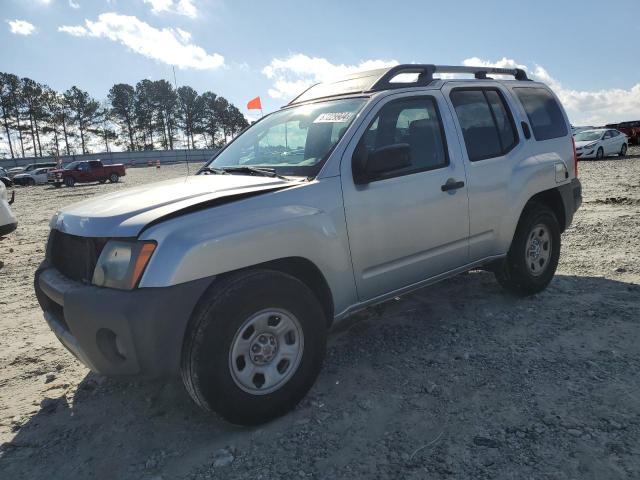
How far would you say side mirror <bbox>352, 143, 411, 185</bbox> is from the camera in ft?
9.49

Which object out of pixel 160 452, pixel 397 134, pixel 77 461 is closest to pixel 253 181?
pixel 397 134

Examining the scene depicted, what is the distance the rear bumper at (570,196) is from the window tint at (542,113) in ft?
1.63

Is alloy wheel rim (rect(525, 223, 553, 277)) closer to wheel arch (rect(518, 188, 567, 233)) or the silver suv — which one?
the silver suv

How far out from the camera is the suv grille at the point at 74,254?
8.32ft

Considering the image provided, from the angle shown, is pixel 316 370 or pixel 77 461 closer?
pixel 77 461

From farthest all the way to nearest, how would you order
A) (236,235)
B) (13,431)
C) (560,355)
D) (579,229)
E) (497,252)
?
(579,229)
(497,252)
(560,355)
(13,431)
(236,235)

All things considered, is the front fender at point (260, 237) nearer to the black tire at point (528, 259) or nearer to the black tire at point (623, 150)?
the black tire at point (528, 259)

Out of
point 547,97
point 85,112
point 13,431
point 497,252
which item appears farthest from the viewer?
point 85,112

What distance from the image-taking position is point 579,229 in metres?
7.09

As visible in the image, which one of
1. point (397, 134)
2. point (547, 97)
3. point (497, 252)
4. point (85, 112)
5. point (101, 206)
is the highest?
point (85, 112)

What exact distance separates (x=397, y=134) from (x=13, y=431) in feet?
10.1

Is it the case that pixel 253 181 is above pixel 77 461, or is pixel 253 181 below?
above

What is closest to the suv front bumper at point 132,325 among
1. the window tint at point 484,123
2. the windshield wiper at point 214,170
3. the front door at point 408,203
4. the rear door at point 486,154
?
the front door at point 408,203

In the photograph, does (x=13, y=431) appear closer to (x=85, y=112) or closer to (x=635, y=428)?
(x=635, y=428)
